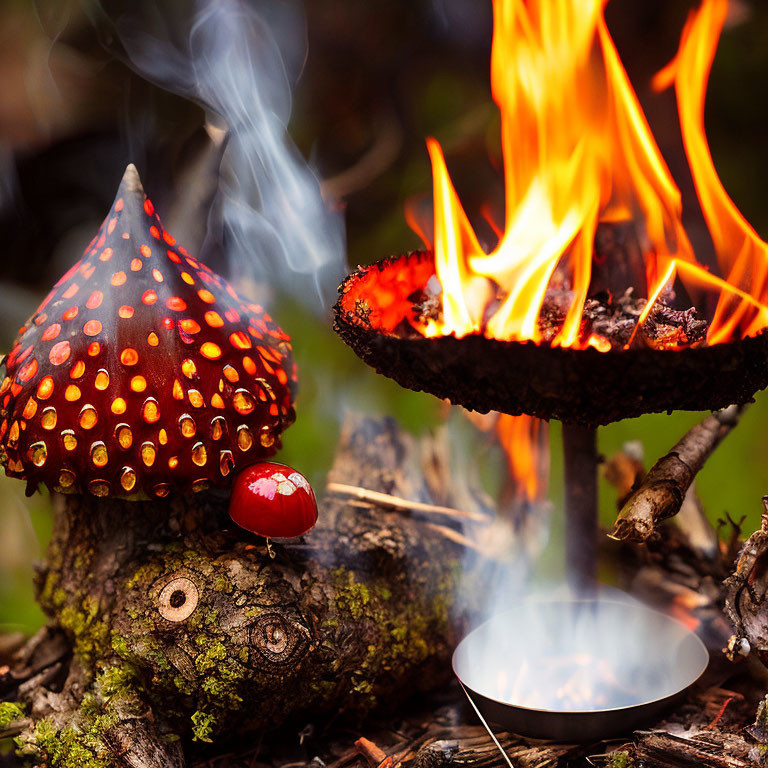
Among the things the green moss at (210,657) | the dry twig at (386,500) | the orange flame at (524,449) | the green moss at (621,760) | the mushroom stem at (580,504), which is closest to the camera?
the green moss at (621,760)

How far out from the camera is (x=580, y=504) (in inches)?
93.4

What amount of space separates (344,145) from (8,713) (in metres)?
2.66

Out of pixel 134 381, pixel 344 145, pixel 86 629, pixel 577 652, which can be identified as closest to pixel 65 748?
pixel 86 629

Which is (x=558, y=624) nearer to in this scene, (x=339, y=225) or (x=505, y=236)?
(x=505, y=236)

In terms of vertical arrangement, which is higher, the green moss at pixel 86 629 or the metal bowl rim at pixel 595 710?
the metal bowl rim at pixel 595 710

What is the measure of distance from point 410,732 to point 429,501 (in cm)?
77

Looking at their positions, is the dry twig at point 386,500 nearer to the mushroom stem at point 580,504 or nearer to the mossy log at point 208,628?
the mossy log at point 208,628

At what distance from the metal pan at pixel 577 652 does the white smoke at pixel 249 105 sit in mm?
1670

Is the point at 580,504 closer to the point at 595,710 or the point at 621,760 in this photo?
the point at 595,710

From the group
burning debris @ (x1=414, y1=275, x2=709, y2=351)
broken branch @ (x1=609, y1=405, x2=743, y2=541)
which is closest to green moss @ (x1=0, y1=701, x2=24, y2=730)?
burning debris @ (x1=414, y1=275, x2=709, y2=351)

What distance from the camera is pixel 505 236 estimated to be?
2.18 meters

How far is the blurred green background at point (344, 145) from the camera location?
306 cm

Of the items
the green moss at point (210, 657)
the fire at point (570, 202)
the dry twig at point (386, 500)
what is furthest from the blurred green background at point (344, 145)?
the green moss at point (210, 657)

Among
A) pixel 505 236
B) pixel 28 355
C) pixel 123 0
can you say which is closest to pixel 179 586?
pixel 28 355
